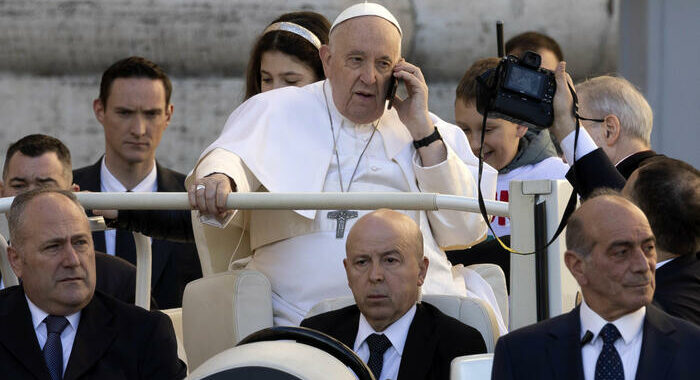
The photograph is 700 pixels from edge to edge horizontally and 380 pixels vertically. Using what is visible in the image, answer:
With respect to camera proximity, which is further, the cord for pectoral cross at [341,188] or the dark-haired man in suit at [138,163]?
the dark-haired man in suit at [138,163]

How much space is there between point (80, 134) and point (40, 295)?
12.2 feet

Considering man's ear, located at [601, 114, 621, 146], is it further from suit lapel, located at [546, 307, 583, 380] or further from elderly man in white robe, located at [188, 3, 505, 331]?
suit lapel, located at [546, 307, 583, 380]

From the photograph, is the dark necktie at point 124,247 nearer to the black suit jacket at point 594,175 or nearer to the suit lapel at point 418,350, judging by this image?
the suit lapel at point 418,350

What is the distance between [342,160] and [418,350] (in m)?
0.95

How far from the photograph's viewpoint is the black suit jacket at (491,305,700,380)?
3250mm

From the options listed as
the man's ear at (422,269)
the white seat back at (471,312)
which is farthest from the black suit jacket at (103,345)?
the man's ear at (422,269)

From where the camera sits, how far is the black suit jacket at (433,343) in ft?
13.0

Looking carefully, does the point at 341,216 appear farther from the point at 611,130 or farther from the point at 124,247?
the point at 124,247

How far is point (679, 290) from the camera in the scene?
3773mm

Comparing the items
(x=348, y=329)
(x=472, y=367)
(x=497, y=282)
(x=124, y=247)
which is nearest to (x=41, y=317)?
(x=348, y=329)

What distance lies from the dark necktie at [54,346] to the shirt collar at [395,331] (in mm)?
826

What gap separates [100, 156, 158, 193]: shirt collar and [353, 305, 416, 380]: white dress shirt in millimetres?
1945

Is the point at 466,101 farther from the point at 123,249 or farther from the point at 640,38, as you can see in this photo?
the point at 640,38

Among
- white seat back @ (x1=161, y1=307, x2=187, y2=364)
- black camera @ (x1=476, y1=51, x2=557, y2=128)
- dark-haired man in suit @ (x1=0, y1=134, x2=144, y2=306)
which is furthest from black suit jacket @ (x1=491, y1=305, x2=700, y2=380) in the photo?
dark-haired man in suit @ (x1=0, y1=134, x2=144, y2=306)
